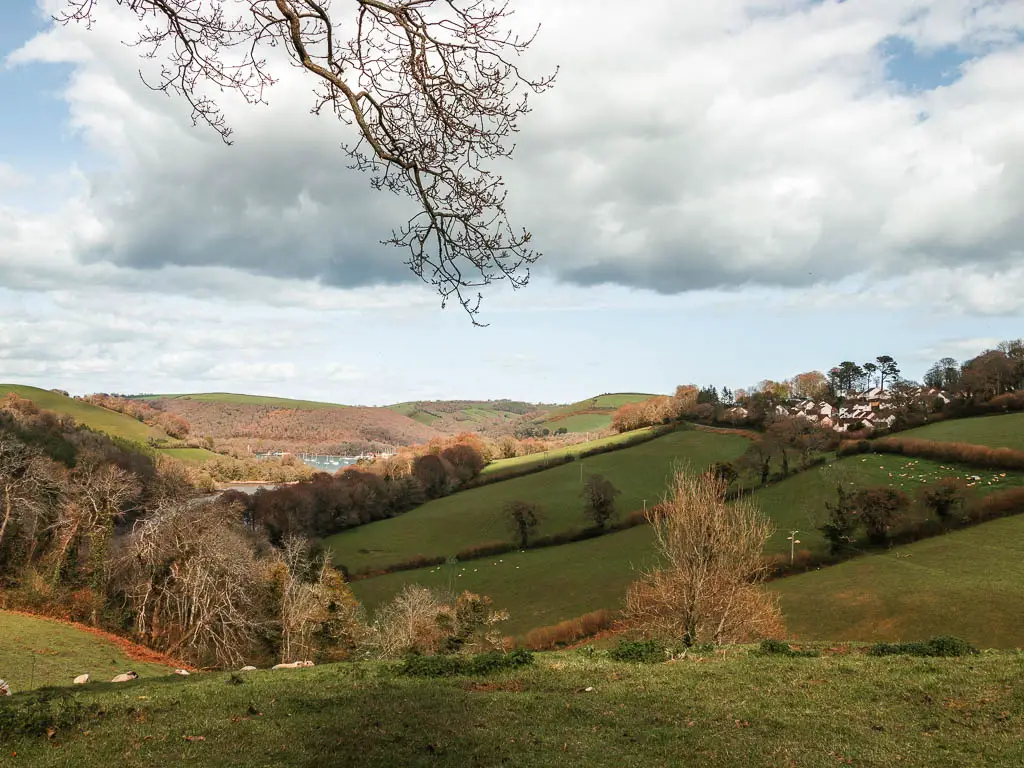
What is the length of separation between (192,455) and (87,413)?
28.5m

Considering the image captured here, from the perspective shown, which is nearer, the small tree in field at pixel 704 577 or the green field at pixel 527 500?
the small tree in field at pixel 704 577

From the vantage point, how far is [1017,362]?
3735 inches

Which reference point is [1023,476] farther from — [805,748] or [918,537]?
[805,748]

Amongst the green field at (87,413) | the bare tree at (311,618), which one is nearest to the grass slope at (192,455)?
the green field at (87,413)

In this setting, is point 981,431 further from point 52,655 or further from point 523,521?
point 52,655

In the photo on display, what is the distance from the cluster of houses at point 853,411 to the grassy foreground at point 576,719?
282 feet

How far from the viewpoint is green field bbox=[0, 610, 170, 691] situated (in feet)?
72.4

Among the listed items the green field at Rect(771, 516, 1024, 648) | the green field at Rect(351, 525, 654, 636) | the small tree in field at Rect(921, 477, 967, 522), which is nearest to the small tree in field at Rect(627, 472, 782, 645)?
the green field at Rect(771, 516, 1024, 648)

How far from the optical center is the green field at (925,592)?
3753 centimetres

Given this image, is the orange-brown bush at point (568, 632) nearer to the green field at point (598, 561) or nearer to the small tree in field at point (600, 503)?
the green field at point (598, 561)

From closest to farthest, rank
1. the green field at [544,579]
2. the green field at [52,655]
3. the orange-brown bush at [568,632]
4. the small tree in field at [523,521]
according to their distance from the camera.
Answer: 1. the green field at [52,655]
2. the orange-brown bush at [568,632]
3. the green field at [544,579]
4. the small tree in field at [523,521]

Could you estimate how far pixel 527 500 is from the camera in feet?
300

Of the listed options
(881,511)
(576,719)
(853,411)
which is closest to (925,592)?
(881,511)

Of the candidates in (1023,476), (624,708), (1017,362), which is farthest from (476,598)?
(1017,362)
